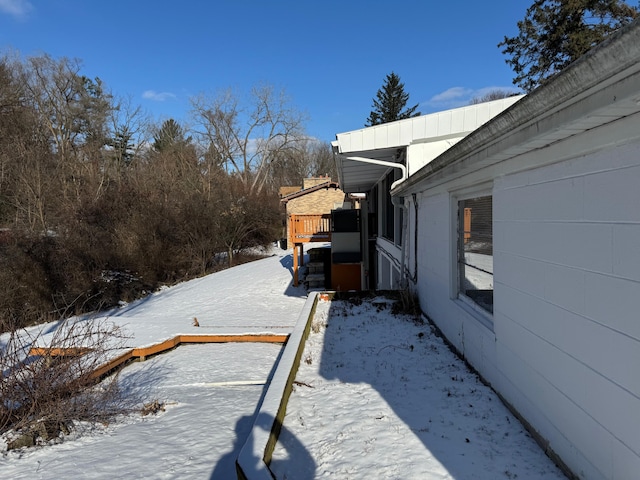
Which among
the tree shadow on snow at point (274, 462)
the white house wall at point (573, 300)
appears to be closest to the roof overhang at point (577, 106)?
the white house wall at point (573, 300)

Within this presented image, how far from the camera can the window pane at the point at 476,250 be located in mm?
3508

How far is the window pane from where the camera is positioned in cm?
351

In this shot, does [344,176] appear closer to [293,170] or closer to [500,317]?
[500,317]

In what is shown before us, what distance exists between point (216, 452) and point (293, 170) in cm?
4293

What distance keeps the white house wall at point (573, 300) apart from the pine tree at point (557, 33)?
1756 centimetres

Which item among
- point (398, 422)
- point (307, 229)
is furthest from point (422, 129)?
point (307, 229)

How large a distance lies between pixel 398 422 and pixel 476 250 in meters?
1.85

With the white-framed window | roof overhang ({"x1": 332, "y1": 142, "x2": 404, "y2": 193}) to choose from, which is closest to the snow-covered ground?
the white-framed window

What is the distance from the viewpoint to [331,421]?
9.49 feet

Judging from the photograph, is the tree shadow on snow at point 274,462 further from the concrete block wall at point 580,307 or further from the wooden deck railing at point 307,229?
the wooden deck railing at point 307,229

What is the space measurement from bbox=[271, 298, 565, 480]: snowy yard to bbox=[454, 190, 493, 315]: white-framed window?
0.69m

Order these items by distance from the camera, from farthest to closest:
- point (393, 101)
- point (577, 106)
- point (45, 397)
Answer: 1. point (393, 101)
2. point (45, 397)
3. point (577, 106)

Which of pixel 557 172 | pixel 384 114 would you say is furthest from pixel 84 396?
pixel 384 114

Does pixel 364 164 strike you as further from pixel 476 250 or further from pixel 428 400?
pixel 428 400
